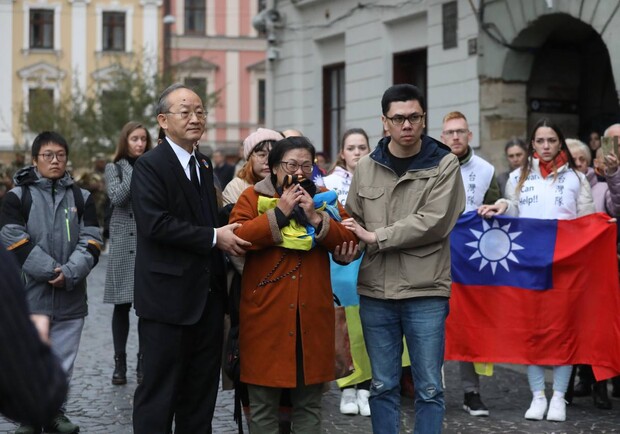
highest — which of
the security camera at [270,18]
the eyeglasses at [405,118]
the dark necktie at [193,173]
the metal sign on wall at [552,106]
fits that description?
the security camera at [270,18]

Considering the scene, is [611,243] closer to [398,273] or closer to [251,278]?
[398,273]

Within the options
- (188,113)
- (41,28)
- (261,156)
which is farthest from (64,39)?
(188,113)

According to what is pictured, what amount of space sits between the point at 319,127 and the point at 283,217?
1424 cm

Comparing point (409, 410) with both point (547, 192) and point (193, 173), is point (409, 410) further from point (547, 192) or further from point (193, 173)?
point (193, 173)

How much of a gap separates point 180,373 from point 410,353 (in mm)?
1276

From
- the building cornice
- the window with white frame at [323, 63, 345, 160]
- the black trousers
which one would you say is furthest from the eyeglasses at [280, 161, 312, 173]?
the building cornice

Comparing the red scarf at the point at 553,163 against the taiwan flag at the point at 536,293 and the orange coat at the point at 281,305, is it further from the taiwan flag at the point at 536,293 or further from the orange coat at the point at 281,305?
the orange coat at the point at 281,305

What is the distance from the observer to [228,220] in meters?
6.43

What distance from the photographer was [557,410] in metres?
7.82

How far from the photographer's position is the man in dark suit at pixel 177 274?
5.77 m

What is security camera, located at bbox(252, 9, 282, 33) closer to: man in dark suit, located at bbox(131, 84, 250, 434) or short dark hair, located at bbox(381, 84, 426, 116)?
short dark hair, located at bbox(381, 84, 426, 116)

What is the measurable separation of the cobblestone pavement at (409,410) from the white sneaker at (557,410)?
0.06m

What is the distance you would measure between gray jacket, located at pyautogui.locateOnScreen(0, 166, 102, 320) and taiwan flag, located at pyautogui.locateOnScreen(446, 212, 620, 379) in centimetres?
279

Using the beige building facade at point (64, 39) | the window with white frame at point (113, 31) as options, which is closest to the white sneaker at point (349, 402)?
the beige building facade at point (64, 39)
